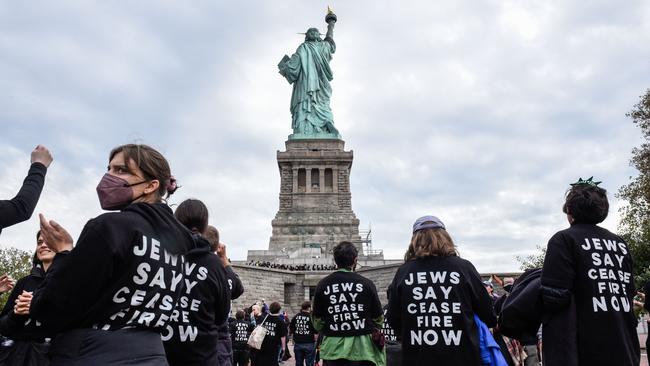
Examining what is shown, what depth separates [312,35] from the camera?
44125mm

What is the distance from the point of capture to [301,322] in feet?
37.2

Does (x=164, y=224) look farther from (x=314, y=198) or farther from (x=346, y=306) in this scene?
(x=314, y=198)

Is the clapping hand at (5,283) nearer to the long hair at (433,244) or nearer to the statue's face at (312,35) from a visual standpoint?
the long hair at (433,244)

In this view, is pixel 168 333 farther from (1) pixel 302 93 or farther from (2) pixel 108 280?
(1) pixel 302 93

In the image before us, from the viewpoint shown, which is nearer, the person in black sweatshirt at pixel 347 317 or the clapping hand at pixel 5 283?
the clapping hand at pixel 5 283

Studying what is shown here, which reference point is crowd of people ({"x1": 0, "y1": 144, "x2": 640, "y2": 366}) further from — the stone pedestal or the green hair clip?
the stone pedestal

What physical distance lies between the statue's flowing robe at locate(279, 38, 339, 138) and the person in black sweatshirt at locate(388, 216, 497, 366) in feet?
123

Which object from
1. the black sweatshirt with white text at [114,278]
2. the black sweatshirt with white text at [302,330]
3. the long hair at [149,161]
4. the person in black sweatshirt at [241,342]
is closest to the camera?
the black sweatshirt with white text at [114,278]

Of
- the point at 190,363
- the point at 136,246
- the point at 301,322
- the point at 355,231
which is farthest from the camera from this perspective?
the point at 355,231

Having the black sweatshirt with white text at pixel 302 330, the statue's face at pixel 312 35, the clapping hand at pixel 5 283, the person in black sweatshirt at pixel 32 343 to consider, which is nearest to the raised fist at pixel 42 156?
the person in black sweatshirt at pixel 32 343

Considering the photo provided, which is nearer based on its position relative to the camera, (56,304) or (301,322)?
(56,304)

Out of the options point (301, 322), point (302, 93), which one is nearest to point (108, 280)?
point (301, 322)

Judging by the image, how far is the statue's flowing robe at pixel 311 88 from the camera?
4238 centimetres

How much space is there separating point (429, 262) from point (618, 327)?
145cm
